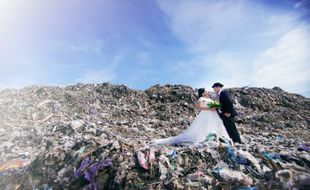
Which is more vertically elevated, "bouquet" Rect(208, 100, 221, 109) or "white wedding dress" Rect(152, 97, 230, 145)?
"bouquet" Rect(208, 100, 221, 109)

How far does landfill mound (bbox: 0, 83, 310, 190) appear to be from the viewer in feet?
20.7

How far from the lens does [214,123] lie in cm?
868

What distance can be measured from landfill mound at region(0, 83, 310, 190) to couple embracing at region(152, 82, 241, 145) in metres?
0.31

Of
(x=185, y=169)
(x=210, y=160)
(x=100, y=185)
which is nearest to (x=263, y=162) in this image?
(x=210, y=160)

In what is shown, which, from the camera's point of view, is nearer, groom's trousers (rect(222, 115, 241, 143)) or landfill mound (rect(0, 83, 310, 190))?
landfill mound (rect(0, 83, 310, 190))

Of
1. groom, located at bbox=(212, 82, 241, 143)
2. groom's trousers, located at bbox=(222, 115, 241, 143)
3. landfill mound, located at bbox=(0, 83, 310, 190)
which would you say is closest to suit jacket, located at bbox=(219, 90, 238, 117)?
groom, located at bbox=(212, 82, 241, 143)

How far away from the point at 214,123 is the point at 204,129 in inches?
11.9

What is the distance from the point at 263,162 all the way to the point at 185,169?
156cm

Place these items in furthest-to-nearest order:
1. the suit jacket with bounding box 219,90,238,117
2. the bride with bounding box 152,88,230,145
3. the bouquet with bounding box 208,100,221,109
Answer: the bouquet with bounding box 208,100,221,109
the suit jacket with bounding box 219,90,238,117
the bride with bounding box 152,88,230,145

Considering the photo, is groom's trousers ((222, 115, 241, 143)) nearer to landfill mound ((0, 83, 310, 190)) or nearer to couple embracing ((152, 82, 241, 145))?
couple embracing ((152, 82, 241, 145))

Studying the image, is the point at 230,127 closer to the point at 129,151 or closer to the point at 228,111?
the point at 228,111

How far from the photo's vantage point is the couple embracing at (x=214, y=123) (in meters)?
8.62

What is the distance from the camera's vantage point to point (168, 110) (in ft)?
61.9

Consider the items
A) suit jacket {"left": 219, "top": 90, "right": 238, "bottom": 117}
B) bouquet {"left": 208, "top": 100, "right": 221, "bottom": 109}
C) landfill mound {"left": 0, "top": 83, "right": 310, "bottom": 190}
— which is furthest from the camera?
bouquet {"left": 208, "top": 100, "right": 221, "bottom": 109}
